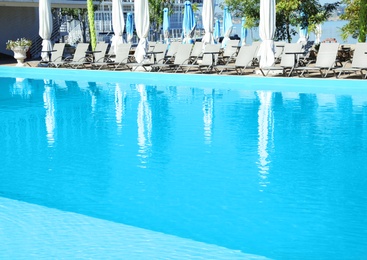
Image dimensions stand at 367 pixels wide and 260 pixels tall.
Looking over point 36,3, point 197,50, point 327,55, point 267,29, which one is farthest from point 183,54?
point 36,3

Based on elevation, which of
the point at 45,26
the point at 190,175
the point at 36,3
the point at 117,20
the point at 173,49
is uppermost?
the point at 36,3

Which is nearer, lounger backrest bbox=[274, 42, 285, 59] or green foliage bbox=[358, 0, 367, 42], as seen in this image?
lounger backrest bbox=[274, 42, 285, 59]

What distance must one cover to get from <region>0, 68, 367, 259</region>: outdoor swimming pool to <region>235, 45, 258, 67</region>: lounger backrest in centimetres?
185

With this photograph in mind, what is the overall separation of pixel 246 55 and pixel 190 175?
318 inches

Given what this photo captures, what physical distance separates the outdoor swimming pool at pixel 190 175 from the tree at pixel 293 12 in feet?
22.0

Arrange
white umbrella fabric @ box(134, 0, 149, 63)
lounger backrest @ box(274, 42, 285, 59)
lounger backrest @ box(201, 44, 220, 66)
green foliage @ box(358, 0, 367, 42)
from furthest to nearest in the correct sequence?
green foliage @ box(358, 0, 367, 42), white umbrella fabric @ box(134, 0, 149, 63), lounger backrest @ box(274, 42, 285, 59), lounger backrest @ box(201, 44, 220, 66)

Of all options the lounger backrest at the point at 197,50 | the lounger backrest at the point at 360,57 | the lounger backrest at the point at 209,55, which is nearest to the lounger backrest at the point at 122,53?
the lounger backrest at the point at 197,50

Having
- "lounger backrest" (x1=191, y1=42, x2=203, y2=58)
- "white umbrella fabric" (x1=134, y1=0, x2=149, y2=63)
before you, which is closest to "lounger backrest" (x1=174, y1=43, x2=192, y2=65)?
"lounger backrest" (x1=191, y1=42, x2=203, y2=58)

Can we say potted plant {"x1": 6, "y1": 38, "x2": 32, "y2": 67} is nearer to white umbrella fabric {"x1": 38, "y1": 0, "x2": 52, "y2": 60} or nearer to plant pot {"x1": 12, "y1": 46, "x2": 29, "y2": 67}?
plant pot {"x1": 12, "y1": 46, "x2": 29, "y2": 67}

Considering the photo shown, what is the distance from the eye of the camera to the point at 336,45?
485 inches

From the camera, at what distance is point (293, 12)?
1883 centimetres

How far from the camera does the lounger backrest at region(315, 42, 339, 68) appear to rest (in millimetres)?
12383

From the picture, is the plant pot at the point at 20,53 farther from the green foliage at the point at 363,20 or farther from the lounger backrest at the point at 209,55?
the green foliage at the point at 363,20

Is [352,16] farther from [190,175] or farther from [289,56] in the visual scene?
[190,175]
